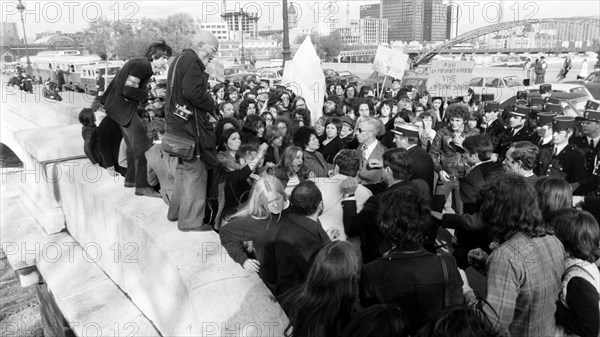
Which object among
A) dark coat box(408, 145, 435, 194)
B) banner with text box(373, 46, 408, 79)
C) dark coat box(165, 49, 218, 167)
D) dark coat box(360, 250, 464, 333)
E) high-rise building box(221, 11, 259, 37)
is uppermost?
high-rise building box(221, 11, 259, 37)

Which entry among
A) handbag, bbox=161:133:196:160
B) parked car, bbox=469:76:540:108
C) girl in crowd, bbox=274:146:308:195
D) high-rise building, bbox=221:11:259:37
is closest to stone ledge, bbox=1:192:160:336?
handbag, bbox=161:133:196:160

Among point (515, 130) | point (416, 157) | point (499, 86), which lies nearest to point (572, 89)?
point (499, 86)

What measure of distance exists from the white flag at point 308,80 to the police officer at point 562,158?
5.74 meters

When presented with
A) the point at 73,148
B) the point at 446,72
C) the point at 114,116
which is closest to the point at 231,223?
the point at 114,116

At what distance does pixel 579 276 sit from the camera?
7.65 ft

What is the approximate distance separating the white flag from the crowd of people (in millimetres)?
4121

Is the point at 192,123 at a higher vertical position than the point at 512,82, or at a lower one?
higher

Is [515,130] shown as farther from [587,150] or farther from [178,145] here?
[178,145]

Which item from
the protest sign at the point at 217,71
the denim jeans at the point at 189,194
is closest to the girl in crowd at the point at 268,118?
the denim jeans at the point at 189,194

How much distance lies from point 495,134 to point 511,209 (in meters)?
5.41

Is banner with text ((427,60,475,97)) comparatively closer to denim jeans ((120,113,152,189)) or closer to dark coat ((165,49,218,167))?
denim jeans ((120,113,152,189))

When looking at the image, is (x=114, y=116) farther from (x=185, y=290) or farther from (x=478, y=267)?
(x=478, y=267)

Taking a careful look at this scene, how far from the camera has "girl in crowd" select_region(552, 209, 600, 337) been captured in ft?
7.41

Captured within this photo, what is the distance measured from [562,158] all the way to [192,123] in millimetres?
3767
